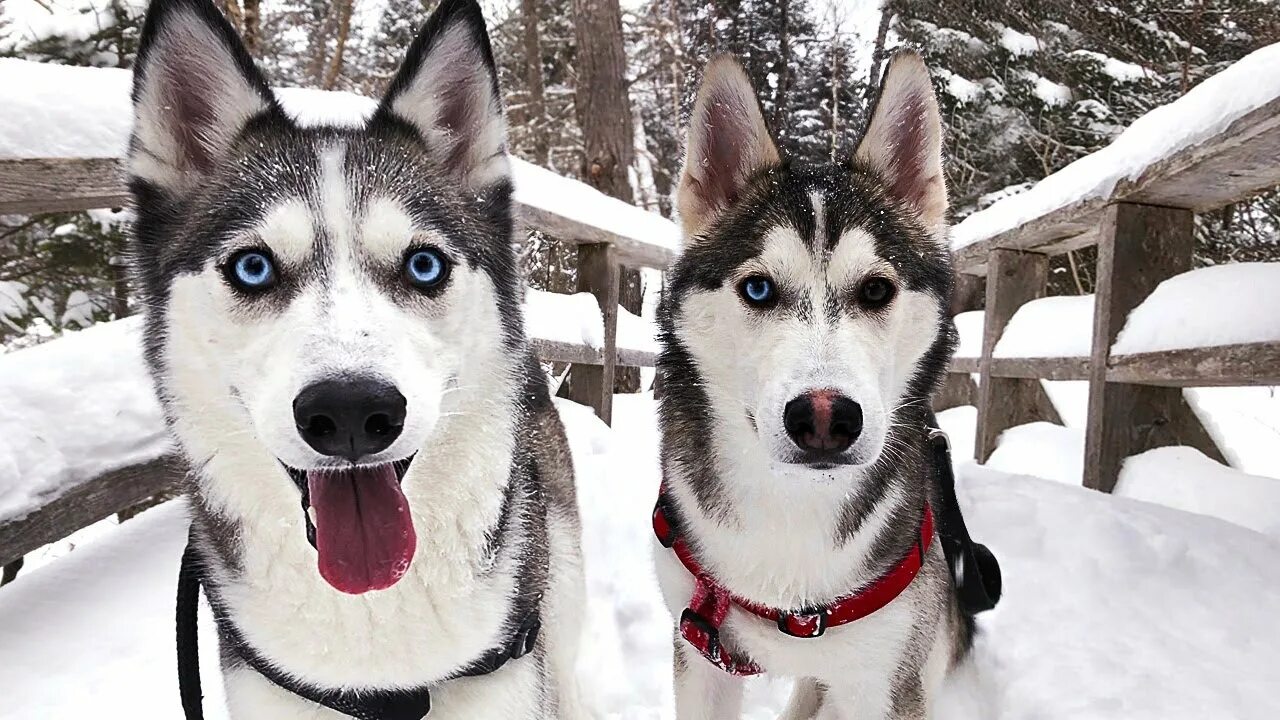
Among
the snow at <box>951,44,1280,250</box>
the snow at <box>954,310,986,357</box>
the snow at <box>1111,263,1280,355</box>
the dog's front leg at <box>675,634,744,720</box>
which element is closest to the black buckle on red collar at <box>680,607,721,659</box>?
the dog's front leg at <box>675,634,744,720</box>

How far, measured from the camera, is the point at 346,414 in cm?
106

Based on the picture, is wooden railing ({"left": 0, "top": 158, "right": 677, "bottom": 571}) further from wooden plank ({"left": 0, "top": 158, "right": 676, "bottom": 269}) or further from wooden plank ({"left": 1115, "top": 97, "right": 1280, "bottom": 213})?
wooden plank ({"left": 1115, "top": 97, "right": 1280, "bottom": 213})

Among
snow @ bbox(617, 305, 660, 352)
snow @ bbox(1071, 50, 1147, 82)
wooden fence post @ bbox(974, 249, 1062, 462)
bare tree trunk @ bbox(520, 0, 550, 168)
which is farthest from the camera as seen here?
bare tree trunk @ bbox(520, 0, 550, 168)

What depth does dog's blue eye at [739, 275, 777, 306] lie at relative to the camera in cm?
186

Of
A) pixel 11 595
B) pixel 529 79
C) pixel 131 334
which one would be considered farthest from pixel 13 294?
pixel 529 79

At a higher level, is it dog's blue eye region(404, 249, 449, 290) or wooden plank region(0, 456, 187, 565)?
dog's blue eye region(404, 249, 449, 290)

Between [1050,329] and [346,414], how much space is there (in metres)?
4.57

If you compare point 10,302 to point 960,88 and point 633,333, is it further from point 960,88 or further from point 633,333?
point 960,88

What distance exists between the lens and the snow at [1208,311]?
269cm

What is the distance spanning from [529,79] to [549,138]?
1.00 m

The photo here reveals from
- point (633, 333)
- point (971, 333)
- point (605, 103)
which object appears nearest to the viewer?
point (633, 333)

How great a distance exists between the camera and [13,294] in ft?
17.6

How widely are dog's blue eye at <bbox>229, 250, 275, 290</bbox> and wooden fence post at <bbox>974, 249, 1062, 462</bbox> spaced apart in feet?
16.7

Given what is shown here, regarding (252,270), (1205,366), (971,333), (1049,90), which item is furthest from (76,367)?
(1049,90)
